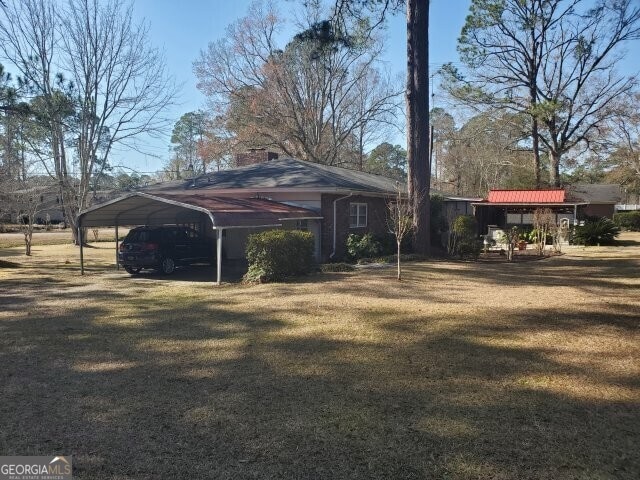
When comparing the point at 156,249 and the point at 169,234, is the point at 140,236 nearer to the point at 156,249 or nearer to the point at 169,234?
the point at 156,249

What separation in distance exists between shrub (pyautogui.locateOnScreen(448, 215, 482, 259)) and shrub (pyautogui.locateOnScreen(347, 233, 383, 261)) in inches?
138

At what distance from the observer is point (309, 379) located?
5.65m

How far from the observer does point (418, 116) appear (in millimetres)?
17812

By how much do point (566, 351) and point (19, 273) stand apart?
17.3 meters

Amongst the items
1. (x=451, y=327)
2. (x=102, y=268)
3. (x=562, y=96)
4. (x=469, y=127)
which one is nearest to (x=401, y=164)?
(x=469, y=127)

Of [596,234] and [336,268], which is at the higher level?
[596,234]

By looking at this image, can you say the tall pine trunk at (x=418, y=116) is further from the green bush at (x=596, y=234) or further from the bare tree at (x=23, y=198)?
the bare tree at (x=23, y=198)

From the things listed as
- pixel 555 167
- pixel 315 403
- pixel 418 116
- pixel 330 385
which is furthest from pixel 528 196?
pixel 315 403

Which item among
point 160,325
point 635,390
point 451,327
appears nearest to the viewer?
point 635,390

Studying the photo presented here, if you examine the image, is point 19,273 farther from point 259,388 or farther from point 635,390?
point 635,390

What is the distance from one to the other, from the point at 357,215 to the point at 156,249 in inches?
324

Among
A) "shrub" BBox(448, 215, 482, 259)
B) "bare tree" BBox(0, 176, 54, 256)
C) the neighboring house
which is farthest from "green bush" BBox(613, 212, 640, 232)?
"bare tree" BBox(0, 176, 54, 256)

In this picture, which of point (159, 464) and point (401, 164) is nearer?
point (159, 464)

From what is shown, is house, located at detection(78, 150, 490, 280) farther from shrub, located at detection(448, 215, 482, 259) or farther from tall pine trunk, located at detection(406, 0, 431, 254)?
shrub, located at detection(448, 215, 482, 259)
